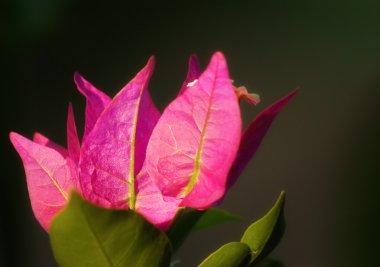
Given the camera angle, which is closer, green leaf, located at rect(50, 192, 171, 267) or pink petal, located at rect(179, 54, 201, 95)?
green leaf, located at rect(50, 192, 171, 267)

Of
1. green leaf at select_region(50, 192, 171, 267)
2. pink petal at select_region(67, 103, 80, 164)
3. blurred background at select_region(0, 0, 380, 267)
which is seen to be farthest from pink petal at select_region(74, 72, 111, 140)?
blurred background at select_region(0, 0, 380, 267)

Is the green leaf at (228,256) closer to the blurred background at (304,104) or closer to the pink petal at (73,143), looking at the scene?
the pink petal at (73,143)

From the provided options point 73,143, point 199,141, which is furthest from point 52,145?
point 199,141

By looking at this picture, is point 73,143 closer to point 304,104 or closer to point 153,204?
point 153,204

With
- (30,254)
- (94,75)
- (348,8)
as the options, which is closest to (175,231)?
(348,8)

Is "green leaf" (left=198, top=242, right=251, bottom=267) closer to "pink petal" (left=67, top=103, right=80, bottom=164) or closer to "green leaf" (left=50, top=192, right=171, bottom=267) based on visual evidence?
"green leaf" (left=50, top=192, right=171, bottom=267)

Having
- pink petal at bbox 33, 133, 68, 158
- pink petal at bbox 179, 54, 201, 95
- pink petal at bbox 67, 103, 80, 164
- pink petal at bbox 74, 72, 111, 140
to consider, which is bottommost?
pink petal at bbox 33, 133, 68, 158
